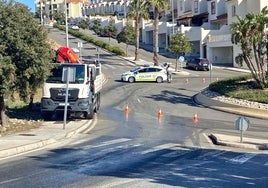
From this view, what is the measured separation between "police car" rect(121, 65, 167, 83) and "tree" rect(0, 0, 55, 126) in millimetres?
27936

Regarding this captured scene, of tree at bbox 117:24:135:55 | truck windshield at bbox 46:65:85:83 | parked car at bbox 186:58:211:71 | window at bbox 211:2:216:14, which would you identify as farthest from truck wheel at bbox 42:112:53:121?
window at bbox 211:2:216:14

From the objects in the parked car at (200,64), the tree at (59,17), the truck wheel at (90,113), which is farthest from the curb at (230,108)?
the tree at (59,17)

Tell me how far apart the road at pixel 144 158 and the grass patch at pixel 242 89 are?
2.62m

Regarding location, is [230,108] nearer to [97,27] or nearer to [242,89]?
[242,89]

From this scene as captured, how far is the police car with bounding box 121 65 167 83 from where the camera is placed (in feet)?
169

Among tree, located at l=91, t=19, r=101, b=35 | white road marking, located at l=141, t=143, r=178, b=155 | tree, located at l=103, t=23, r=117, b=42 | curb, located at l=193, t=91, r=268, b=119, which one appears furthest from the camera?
tree, located at l=91, t=19, r=101, b=35

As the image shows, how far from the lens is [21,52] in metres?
22.6

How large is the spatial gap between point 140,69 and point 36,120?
26.9 m

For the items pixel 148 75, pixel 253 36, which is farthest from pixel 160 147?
pixel 148 75

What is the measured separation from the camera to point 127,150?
17.1 meters

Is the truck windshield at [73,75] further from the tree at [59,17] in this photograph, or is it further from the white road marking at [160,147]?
the tree at [59,17]

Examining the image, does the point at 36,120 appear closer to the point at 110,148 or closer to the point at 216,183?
the point at 110,148

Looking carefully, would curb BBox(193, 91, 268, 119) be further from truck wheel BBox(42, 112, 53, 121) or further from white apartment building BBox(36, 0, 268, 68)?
white apartment building BBox(36, 0, 268, 68)

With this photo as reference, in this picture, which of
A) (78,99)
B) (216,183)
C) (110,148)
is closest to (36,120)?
(78,99)
